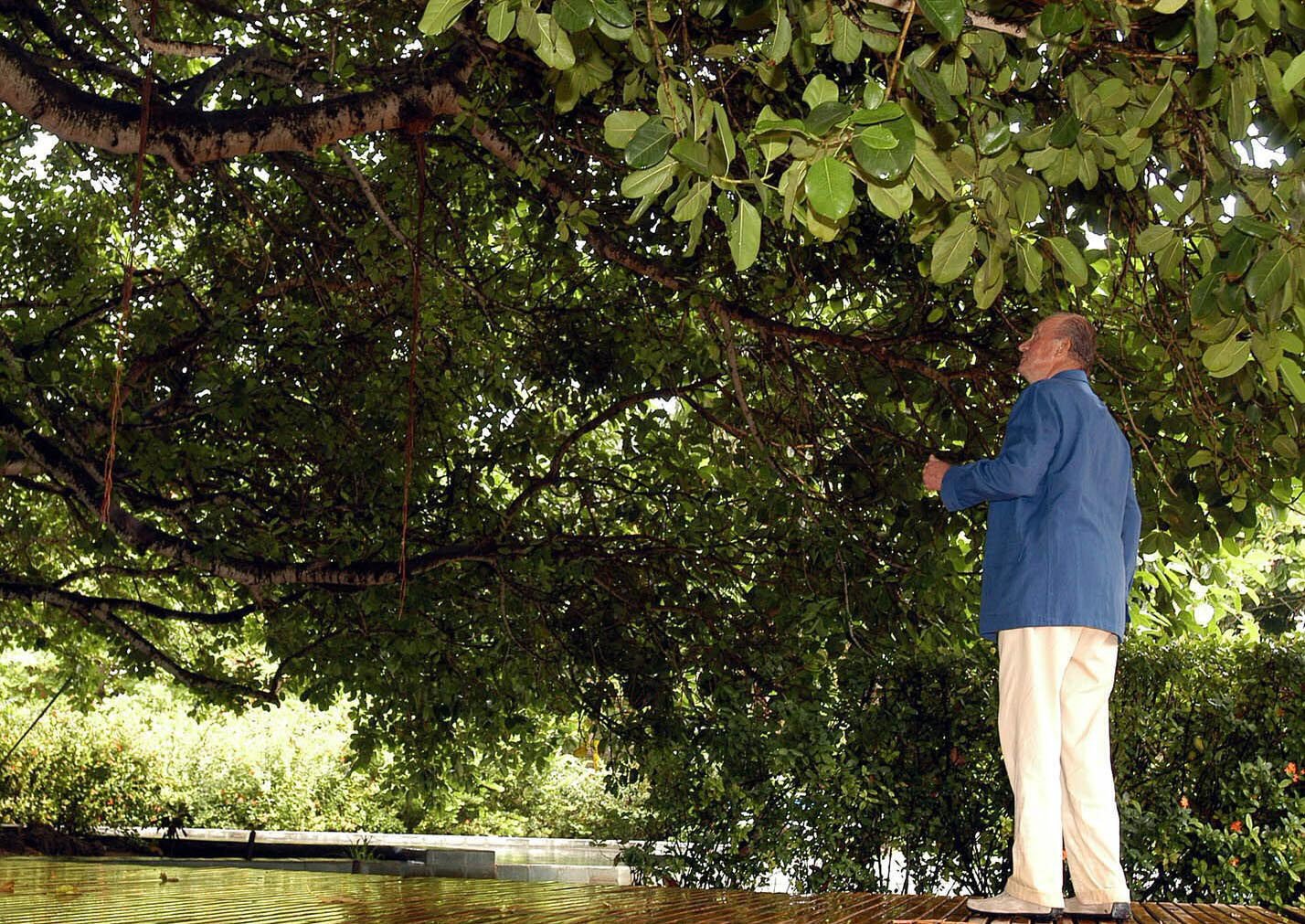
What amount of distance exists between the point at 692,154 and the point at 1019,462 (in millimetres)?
2379

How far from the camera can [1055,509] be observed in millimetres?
3990

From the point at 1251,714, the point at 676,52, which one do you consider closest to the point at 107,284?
the point at 676,52

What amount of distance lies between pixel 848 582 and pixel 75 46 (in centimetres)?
500

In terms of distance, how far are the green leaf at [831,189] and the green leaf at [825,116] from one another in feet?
0.16

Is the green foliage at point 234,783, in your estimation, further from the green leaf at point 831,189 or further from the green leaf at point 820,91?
the green leaf at point 831,189

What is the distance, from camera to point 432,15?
6.07 feet

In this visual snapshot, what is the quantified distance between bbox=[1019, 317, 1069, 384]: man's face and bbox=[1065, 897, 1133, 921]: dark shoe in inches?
66.5

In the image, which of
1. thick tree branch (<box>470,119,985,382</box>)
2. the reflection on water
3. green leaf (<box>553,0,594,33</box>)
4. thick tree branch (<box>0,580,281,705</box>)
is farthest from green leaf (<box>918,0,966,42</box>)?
thick tree branch (<box>0,580,281,705</box>)

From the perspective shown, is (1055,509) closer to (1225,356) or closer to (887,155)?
(1225,356)

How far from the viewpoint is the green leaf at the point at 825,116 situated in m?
1.71

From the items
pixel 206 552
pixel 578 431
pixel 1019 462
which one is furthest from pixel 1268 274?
pixel 206 552

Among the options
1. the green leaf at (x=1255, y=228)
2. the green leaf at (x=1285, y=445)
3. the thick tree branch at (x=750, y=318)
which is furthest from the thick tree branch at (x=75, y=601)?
the green leaf at (x=1255, y=228)

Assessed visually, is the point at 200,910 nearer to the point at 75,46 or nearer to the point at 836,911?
the point at 836,911

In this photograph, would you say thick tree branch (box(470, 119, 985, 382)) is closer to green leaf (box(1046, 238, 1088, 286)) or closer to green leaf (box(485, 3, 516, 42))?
green leaf (box(1046, 238, 1088, 286))
